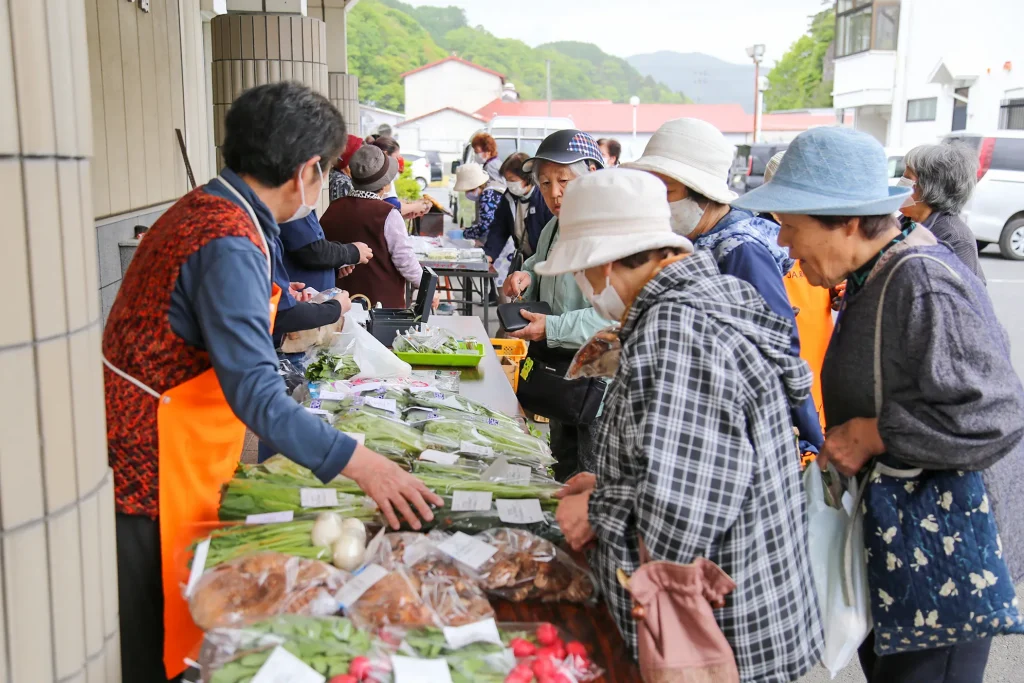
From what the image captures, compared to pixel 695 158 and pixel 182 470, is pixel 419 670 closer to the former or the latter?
pixel 182 470

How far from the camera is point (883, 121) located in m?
34.5

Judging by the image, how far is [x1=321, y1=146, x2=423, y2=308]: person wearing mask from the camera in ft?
18.5

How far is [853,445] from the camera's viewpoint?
203 centimetres

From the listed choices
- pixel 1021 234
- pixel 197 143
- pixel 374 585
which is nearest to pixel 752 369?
pixel 374 585

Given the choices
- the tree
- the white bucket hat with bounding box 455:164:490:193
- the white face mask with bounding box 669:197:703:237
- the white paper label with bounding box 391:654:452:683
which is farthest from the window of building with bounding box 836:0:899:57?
the white paper label with bounding box 391:654:452:683

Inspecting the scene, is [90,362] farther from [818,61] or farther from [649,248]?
[818,61]

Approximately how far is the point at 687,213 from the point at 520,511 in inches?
45.4

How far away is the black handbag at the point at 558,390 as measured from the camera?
363cm

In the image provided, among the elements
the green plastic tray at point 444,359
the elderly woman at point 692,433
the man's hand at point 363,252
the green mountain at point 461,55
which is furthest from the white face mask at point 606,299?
the green mountain at point 461,55

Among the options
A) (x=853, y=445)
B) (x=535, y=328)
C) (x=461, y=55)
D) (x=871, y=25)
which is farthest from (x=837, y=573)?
(x=461, y=55)

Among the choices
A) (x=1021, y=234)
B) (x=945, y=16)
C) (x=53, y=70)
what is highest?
(x=945, y=16)

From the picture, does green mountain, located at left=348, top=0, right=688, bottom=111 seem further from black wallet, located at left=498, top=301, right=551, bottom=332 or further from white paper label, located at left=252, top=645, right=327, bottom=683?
white paper label, located at left=252, top=645, right=327, bottom=683

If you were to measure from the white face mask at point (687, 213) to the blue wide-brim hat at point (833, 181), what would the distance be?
0.68m

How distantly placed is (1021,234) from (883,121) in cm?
2145
